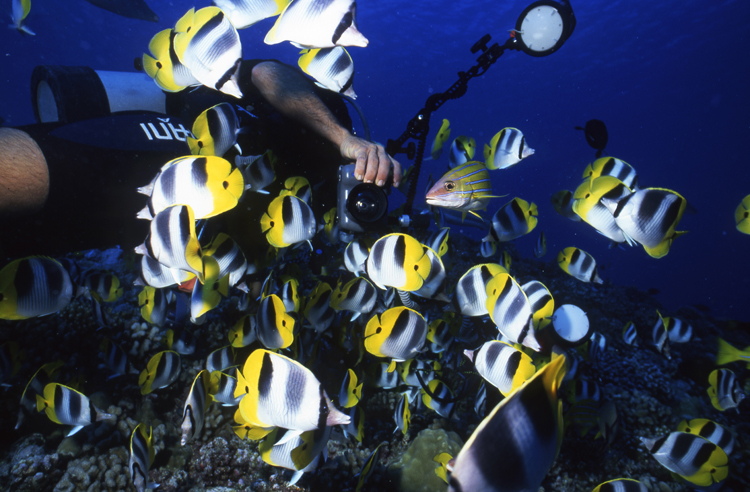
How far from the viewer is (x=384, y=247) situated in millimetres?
2123

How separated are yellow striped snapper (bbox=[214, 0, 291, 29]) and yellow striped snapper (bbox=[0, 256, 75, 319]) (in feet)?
6.16

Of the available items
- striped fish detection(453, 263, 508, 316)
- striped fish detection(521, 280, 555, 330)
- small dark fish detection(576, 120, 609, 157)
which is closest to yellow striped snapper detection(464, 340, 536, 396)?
striped fish detection(453, 263, 508, 316)

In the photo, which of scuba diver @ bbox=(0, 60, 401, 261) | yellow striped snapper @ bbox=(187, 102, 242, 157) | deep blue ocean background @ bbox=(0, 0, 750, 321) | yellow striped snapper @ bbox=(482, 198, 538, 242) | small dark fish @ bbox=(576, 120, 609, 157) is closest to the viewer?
yellow striped snapper @ bbox=(187, 102, 242, 157)

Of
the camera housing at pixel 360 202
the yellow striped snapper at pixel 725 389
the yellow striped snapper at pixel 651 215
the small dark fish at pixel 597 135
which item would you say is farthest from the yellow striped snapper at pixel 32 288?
the yellow striped snapper at pixel 725 389

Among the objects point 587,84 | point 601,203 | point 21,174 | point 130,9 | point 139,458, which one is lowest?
point 139,458

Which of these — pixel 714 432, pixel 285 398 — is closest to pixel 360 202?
pixel 285 398

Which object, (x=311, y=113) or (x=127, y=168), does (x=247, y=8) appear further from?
(x=127, y=168)

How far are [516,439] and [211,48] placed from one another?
6.64ft

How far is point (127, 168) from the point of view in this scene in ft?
9.84

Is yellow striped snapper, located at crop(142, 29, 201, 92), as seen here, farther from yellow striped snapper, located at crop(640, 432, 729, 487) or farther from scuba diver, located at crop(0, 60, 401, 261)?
yellow striped snapper, located at crop(640, 432, 729, 487)

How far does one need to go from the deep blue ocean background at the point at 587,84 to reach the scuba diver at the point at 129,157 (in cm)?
787

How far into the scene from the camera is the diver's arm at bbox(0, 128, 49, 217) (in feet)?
8.10

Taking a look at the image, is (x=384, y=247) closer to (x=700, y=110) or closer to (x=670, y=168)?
(x=700, y=110)

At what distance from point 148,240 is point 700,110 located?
65.9 m
